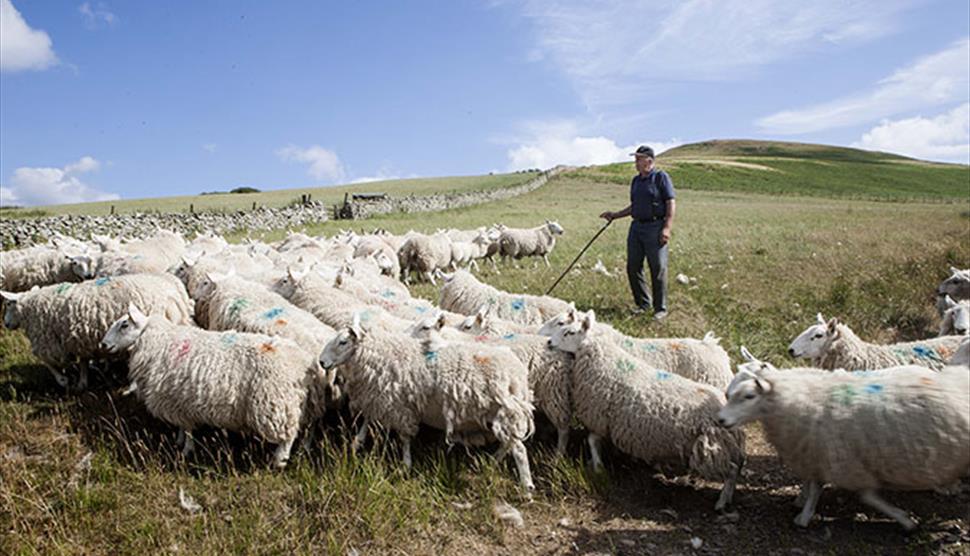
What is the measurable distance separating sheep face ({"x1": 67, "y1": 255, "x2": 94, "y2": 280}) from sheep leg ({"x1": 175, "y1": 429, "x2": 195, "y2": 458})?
6368mm

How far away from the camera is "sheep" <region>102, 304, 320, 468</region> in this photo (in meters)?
5.88

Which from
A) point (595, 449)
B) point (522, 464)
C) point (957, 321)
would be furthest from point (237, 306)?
point (957, 321)

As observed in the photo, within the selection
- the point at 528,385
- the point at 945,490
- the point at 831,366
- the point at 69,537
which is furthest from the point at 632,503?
the point at 69,537

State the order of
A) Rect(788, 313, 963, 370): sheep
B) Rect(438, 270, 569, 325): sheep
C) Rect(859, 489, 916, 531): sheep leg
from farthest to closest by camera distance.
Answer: Rect(438, 270, 569, 325): sheep → Rect(788, 313, 963, 370): sheep → Rect(859, 489, 916, 531): sheep leg

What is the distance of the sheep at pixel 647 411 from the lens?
17.4 feet

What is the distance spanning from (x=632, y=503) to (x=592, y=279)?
35.5ft

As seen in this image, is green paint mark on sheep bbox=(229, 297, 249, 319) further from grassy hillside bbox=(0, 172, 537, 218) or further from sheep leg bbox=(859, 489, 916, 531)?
grassy hillside bbox=(0, 172, 537, 218)

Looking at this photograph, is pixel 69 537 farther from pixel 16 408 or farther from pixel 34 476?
pixel 16 408

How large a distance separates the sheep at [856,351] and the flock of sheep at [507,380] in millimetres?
19

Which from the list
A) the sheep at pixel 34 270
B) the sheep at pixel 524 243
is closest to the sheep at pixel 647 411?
the sheep at pixel 34 270

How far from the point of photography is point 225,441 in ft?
20.2

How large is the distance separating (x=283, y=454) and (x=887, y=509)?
550cm

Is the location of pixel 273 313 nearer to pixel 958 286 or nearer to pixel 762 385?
pixel 762 385

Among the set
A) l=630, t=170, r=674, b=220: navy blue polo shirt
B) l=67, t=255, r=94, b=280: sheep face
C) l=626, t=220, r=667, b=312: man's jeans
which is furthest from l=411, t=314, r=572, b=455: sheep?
l=67, t=255, r=94, b=280: sheep face
